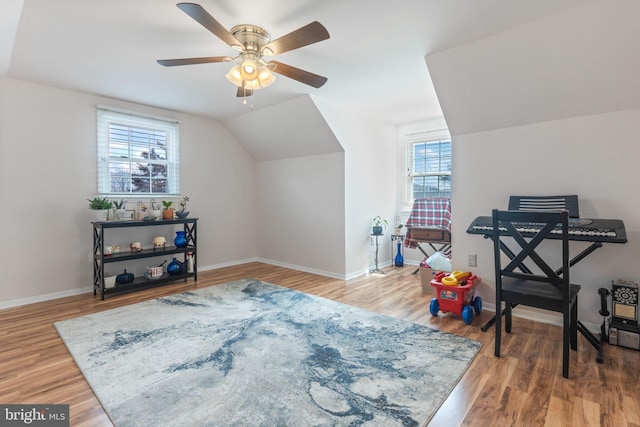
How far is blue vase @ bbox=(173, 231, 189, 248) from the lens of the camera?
428 cm

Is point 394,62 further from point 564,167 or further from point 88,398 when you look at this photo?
point 88,398

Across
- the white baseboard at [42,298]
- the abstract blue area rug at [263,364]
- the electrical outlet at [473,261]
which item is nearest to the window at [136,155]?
the white baseboard at [42,298]

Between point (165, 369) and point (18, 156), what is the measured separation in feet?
10.1

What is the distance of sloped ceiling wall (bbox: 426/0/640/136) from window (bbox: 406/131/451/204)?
1.87 m

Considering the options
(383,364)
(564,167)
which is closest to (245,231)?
(383,364)

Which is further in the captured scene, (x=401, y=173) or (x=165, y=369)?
(x=401, y=173)

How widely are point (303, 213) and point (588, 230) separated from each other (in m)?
3.47

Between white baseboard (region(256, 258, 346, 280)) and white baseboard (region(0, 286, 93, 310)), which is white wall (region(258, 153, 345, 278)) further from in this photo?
white baseboard (region(0, 286, 93, 310))

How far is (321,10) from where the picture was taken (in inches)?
82.2

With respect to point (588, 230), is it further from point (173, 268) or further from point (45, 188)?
point (45, 188)

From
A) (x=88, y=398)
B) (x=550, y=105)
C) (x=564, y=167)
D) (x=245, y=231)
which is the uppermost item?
(x=550, y=105)

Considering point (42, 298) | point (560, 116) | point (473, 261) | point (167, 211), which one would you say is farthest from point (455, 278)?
point (42, 298)

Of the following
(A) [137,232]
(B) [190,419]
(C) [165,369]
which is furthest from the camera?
(A) [137,232]

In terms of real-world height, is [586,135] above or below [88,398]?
above
